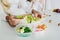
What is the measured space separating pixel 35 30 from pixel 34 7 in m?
0.47

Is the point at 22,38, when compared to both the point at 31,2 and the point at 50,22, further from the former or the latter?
the point at 31,2

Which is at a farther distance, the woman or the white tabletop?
the woman

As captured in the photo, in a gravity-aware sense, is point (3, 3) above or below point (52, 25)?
above

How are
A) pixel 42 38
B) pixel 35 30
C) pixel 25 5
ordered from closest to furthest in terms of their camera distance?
1. pixel 42 38
2. pixel 35 30
3. pixel 25 5

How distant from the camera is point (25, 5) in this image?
49.6 inches

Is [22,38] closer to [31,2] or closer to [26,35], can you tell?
[26,35]

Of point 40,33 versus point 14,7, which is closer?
point 40,33

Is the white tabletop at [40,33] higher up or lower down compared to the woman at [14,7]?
lower down

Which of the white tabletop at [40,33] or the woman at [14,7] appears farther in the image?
the woman at [14,7]

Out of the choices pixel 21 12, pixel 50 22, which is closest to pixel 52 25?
pixel 50 22

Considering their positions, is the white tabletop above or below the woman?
below

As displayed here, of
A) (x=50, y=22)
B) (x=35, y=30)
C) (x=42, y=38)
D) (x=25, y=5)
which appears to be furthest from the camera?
(x=25, y=5)

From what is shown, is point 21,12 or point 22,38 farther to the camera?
point 21,12

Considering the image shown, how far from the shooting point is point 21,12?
1.18 metres
